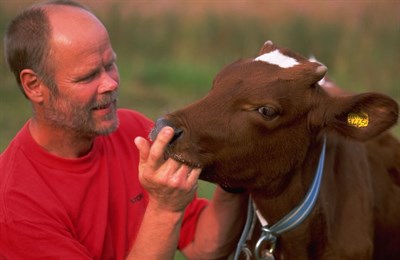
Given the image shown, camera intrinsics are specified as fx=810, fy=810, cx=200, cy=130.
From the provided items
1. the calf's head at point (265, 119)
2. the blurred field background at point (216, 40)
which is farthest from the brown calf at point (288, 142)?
the blurred field background at point (216, 40)

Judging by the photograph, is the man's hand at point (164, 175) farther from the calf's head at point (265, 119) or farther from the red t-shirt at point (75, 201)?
the red t-shirt at point (75, 201)

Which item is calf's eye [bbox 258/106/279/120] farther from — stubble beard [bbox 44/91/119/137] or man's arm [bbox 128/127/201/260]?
stubble beard [bbox 44/91/119/137]

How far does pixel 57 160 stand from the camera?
399cm

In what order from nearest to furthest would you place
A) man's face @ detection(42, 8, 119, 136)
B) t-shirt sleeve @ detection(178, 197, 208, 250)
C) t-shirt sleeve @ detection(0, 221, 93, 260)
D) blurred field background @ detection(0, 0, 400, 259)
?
t-shirt sleeve @ detection(0, 221, 93, 260)
man's face @ detection(42, 8, 119, 136)
t-shirt sleeve @ detection(178, 197, 208, 250)
blurred field background @ detection(0, 0, 400, 259)

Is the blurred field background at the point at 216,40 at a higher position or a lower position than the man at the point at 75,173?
lower

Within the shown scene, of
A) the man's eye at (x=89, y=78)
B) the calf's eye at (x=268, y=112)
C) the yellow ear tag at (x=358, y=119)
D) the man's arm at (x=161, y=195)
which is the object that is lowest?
the man's arm at (x=161, y=195)

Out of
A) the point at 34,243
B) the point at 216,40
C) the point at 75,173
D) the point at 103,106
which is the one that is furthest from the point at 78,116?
the point at 216,40

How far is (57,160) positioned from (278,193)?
Answer: 1095 millimetres

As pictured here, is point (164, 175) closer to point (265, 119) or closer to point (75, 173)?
point (265, 119)

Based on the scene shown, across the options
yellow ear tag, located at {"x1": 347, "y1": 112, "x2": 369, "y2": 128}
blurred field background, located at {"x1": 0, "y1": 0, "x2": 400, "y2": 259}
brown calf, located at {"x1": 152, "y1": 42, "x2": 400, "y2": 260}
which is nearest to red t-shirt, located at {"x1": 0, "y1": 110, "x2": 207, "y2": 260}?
brown calf, located at {"x1": 152, "y1": 42, "x2": 400, "y2": 260}

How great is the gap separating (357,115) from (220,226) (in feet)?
3.26

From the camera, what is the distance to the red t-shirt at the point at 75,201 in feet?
12.1

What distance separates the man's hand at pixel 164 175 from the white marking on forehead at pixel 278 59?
0.63m

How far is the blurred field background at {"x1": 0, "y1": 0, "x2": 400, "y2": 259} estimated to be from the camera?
11367 mm
